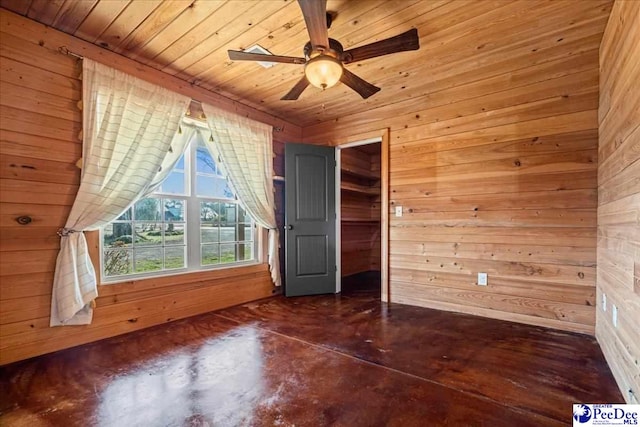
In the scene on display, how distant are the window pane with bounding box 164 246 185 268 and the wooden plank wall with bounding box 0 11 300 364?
56 cm

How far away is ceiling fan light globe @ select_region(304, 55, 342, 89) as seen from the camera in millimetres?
1962

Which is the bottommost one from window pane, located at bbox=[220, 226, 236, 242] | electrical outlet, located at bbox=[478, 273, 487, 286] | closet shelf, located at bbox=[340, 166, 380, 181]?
electrical outlet, located at bbox=[478, 273, 487, 286]

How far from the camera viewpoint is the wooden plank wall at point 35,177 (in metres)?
2.05

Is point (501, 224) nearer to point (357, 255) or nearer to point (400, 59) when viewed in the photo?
point (400, 59)

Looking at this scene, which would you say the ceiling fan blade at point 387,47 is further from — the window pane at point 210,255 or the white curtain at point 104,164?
the window pane at point 210,255

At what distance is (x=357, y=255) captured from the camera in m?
5.62

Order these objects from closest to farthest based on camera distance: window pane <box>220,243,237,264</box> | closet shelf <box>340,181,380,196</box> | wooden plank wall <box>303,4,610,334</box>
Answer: wooden plank wall <box>303,4,610,334</box> → window pane <box>220,243,237,264</box> → closet shelf <box>340,181,380,196</box>

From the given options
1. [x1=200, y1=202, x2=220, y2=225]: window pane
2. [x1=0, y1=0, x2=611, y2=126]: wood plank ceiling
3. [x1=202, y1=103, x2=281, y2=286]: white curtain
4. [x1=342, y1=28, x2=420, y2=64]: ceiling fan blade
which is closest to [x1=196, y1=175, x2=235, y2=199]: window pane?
[x1=200, y1=202, x2=220, y2=225]: window pane

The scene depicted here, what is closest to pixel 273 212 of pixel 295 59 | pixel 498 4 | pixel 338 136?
pixel 338 136

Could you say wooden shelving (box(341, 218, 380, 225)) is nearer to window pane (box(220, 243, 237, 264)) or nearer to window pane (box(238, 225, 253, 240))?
window pane (box(238, 225, 253, 240))

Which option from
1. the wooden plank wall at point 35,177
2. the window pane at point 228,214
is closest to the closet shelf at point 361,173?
the window pane at point 228,214

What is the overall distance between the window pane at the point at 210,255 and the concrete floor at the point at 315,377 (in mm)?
702

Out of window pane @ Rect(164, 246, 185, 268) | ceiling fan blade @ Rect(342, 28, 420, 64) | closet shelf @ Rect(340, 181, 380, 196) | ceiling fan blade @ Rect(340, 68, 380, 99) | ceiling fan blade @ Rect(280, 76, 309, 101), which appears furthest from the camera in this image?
closet shelf @ Rect(340, 181, 380, 196)

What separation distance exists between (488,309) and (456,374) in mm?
1364
